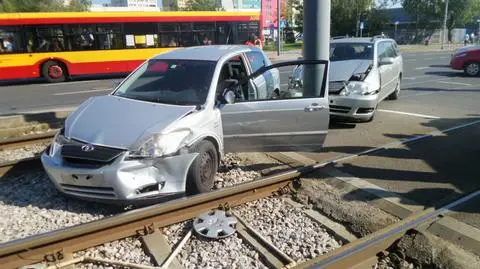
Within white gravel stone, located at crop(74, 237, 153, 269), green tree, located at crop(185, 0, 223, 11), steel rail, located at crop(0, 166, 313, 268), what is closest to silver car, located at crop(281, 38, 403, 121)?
steel rail, located at crop(0, 166, 313, 268)

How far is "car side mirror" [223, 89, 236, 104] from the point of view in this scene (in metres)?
5.31

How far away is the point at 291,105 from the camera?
5.52m

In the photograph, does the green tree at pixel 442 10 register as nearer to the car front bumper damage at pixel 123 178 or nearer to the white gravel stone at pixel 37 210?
the car front bumper damage at pixel 123 178

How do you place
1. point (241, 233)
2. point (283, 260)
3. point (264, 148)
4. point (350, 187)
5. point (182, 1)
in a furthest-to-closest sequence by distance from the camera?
point (182, 1), point (264, 148), point (350, 187), point (241, 233), point (283, 260)

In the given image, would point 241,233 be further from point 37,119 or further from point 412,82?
point 412,82

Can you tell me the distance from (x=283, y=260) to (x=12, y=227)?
111 inches

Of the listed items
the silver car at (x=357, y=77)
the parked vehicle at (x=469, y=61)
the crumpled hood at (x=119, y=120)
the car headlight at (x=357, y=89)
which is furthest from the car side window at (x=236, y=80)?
the parked vehicle at (x=469, y=61)

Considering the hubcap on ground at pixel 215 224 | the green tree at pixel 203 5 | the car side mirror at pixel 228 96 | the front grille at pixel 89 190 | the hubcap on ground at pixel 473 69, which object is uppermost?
the green tree at pixel 203 5

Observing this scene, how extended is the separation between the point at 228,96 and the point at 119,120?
1.41 metres

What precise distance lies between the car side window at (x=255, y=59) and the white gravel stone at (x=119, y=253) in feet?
11.6

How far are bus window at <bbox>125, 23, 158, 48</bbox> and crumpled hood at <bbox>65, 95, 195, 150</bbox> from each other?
48.1ft

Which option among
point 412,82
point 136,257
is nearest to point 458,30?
→ point 412,82

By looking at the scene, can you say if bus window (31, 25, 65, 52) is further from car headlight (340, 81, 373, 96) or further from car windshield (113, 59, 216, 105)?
car headlight (340, 81, 373, 96)

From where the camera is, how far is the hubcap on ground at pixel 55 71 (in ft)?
59.2
